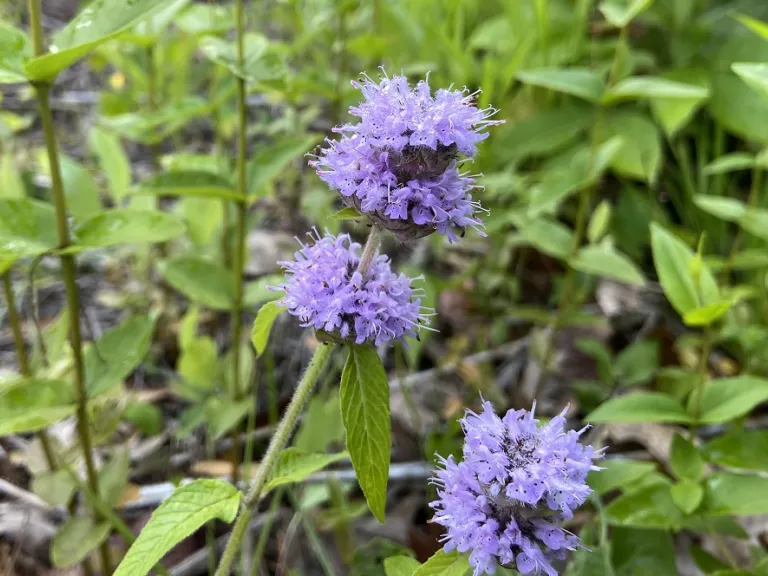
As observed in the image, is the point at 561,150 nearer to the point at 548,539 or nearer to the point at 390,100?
the point at 390,100

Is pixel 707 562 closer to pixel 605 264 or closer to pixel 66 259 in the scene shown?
pixel 605 264

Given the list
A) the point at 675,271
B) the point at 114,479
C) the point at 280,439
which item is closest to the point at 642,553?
the point at 675,271

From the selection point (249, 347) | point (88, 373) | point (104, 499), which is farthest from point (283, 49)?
point (104, 499)

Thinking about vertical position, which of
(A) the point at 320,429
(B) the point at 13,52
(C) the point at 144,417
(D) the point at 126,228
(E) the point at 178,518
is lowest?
(C) the point at 144,417

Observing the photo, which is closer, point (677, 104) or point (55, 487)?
point (55, 487)

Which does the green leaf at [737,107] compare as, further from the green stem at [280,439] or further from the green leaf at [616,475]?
the green stem at [280,439]

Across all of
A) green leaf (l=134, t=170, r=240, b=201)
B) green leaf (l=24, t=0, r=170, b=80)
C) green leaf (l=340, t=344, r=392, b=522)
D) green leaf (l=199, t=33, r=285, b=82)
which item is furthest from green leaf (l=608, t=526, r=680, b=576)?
green leaf (l=24, t=0, r=170, b=80)

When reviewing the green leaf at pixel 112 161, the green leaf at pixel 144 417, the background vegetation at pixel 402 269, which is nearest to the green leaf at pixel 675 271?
the background vegetation at pixel 402 269
